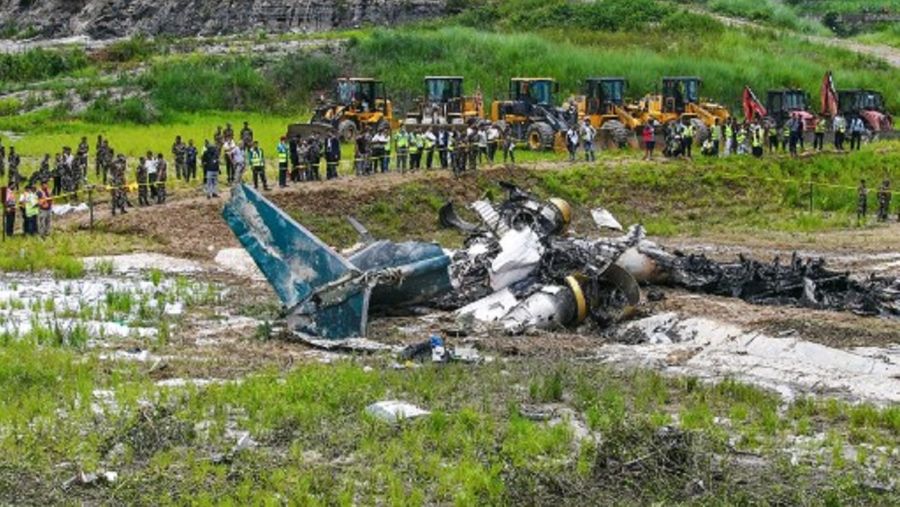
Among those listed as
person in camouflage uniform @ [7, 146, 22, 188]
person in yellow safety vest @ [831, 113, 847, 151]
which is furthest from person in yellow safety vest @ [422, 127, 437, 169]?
person in yellow safety vest @ [831, 113, 847, 151]

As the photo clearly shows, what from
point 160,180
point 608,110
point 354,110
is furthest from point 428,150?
point 608,110

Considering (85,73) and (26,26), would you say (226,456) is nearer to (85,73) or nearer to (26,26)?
(85,73)

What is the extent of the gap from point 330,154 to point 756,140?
12447 millimetres

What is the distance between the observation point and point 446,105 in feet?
139

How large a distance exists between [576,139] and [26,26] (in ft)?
146

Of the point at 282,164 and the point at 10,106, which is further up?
the point at 282,164

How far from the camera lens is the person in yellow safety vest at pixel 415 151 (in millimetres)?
34156

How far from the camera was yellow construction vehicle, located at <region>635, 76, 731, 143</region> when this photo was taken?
42.7 metres

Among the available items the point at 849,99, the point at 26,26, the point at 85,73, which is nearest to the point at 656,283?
the point at 849,99

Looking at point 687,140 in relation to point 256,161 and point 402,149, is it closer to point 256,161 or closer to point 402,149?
point 402,149

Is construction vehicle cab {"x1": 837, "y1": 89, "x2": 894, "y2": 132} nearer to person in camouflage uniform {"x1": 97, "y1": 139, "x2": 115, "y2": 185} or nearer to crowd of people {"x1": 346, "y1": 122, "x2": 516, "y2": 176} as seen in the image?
crowd of people {"x1": 346, "y1": 122, "x2": 516, "y2": 176}

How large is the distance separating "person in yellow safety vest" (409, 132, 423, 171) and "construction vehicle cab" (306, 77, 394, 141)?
749 centimetres

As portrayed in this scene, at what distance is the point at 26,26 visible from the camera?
73188 mm

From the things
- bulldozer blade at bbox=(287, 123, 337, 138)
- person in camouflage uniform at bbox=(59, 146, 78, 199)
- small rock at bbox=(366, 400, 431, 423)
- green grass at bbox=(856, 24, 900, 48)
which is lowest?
green grass at bbox=(856, 24, 900, 48)
